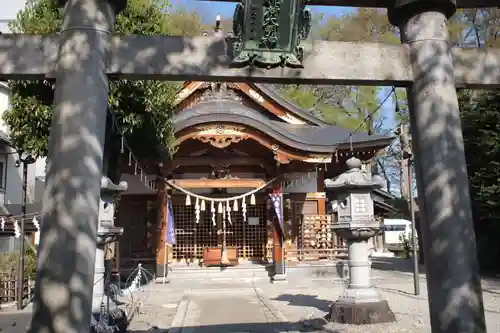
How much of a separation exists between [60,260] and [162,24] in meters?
8.13

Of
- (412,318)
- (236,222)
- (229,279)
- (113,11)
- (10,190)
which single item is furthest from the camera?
(10,190)

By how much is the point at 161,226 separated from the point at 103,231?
8.22 metres

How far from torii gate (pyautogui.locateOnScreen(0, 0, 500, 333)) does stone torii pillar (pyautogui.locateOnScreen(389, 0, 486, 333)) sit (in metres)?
0.01

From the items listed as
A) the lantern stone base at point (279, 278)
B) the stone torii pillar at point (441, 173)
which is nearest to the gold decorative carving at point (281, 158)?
the lantern stone base at point (279, 278)

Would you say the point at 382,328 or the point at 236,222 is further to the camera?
the point at 236,222

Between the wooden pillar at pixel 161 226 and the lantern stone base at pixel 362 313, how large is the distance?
26.6 feet

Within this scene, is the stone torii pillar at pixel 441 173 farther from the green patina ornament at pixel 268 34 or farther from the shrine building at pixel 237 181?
the shrine building at pixel 237 181

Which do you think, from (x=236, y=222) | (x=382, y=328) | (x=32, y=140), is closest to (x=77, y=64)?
(x=32, y=140)

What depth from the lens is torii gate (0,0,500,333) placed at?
158 inches

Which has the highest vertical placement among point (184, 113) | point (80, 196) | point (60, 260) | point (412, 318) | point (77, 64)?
point (184, 113)

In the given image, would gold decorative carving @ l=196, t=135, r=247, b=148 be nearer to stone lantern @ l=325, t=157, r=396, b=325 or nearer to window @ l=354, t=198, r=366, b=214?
stone lantern @ l=325, t=157, r=396, b=325

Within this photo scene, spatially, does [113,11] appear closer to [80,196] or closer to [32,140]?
[80,196]

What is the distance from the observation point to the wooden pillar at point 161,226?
15375 millimetres

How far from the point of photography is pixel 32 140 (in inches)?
378
